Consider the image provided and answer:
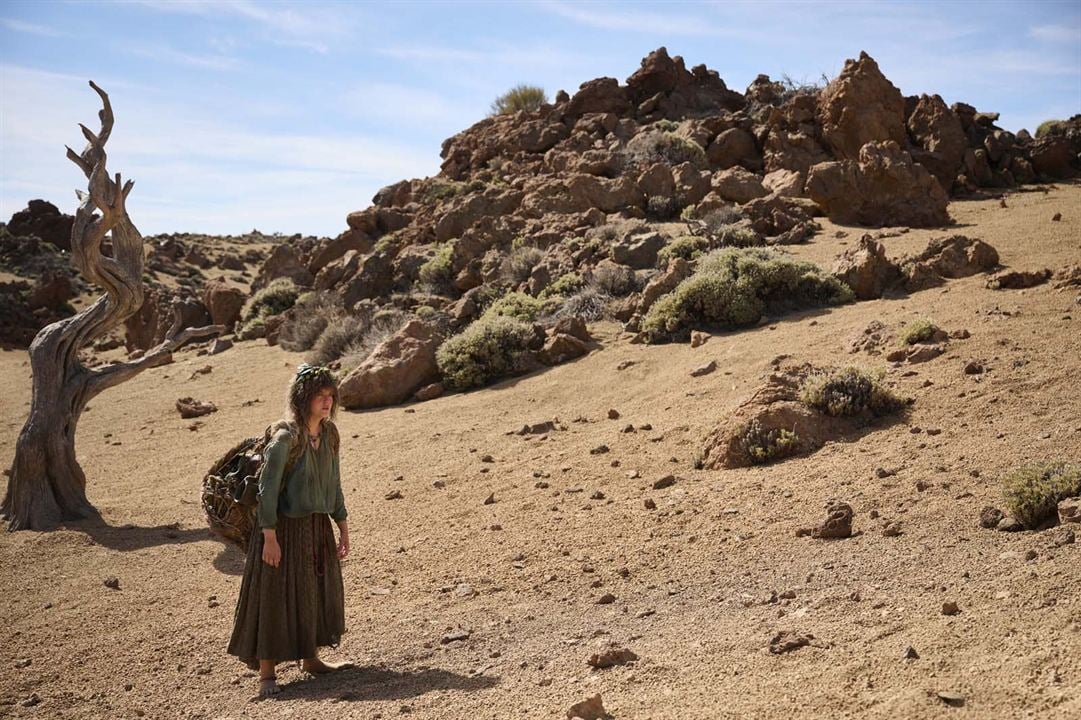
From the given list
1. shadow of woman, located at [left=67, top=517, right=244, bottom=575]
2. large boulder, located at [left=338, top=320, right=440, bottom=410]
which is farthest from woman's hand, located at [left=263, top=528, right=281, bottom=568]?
large boulder, located at [left=338, top=320, right=440, bottom=410]

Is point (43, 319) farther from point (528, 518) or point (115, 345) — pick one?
point (528, 518)

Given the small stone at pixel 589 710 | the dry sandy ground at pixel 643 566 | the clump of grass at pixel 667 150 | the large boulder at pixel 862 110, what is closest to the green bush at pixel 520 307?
the dry sandy ground at pixel 643 566

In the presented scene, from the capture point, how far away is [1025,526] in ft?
18.5

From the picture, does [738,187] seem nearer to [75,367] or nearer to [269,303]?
[269,303]

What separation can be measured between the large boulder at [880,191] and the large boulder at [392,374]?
7.95 meters

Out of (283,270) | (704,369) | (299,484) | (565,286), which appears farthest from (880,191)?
(283,270)

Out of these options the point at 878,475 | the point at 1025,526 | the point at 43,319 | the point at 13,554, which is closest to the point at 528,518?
the point at 878,475

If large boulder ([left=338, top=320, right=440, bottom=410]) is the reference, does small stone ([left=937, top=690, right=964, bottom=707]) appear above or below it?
below

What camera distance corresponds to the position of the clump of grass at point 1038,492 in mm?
5594

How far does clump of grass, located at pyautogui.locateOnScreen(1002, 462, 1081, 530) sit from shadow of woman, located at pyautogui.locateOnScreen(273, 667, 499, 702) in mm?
3097

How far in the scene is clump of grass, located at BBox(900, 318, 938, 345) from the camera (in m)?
9.72

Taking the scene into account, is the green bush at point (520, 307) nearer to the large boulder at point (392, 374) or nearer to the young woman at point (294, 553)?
the large boulder at point (392, 374)

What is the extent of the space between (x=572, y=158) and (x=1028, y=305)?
14.8 metres

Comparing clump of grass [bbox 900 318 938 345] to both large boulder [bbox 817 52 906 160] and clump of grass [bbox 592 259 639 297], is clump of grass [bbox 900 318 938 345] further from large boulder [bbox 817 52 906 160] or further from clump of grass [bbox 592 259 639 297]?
large boulder [bbox 817 52 906 160]
